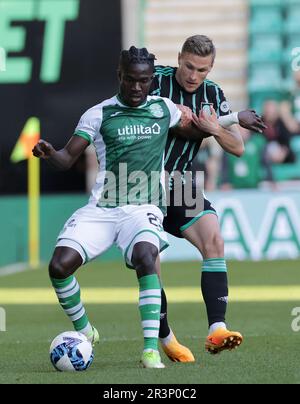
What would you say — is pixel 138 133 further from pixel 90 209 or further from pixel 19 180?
pixel 19 180

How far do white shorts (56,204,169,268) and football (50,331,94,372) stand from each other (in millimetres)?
523

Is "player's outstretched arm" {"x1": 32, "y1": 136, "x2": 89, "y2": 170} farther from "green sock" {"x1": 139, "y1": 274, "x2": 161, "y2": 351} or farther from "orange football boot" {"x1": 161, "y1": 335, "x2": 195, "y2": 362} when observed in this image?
"orange football boot" {"x1": 161, "y1": 335, "x2": 195, "y2": 362}

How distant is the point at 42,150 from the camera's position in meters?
7.28

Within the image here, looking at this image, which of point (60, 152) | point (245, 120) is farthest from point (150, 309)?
point (245, 120)

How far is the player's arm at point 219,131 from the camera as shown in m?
7.77

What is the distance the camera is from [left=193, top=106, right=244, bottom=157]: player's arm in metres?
7.77

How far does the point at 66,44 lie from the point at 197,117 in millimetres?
11621

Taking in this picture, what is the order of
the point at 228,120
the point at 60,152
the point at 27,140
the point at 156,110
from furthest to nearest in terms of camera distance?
the point at 27,140, the point at 228,120, the point at 156,110, the point at 60,152

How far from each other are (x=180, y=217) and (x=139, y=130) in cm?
78

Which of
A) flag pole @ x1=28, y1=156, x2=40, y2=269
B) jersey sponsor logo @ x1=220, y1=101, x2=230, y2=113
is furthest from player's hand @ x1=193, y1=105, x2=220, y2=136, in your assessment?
flag pole @ x1=28, y1=156, x2=40, y2=269

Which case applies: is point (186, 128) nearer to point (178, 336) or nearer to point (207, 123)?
point (207, 123)

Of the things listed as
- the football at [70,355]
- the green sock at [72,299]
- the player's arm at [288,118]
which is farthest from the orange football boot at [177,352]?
the player's arm at [288,118]

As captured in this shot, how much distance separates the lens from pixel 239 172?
61.7ft

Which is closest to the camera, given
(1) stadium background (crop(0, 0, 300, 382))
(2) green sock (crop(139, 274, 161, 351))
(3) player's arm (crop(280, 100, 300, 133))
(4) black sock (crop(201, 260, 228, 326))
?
(2) green sock (crop(139, 274, 161, 351))
